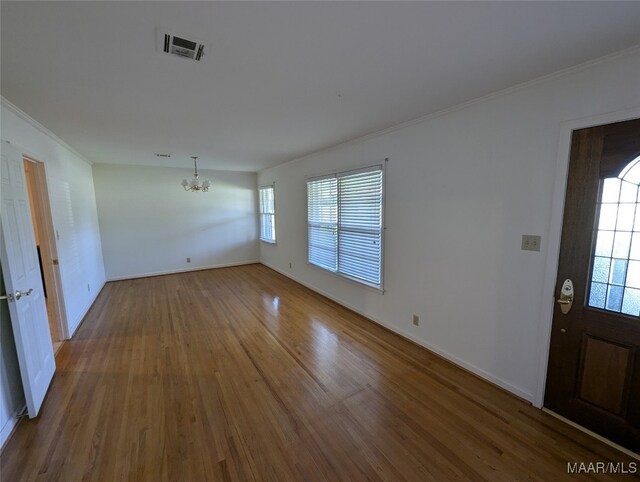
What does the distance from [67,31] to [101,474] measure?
8.05ft

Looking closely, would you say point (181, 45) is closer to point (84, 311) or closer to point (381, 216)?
point (381, 216)

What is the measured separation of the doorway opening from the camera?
2.84m

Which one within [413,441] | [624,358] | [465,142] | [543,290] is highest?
[465,142]

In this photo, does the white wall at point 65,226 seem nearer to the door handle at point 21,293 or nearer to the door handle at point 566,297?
the door handle at point 21,293

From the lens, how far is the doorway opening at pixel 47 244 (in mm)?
2838

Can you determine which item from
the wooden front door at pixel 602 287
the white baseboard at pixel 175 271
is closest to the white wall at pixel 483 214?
the wooden front door at pixel 602 287

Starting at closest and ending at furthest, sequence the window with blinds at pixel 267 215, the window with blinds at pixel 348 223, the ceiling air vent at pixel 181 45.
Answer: the ceiling air vent at pixel 181 45 < the window with blinds at pixel 348 223 < the window with blinds at pixel 267 215

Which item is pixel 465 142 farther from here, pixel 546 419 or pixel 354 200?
pixel 546 419

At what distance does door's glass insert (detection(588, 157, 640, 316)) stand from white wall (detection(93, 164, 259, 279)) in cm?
655

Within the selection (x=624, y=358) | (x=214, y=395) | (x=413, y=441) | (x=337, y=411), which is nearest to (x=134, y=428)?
(x=214, y=395)

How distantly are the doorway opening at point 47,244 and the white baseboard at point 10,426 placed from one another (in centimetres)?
111

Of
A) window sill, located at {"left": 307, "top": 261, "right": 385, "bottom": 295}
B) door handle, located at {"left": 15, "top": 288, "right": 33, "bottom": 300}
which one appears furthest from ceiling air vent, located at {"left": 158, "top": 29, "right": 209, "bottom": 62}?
window sill, located at {"left": 307, "top": 261, "right": 385, "bottom": 295}

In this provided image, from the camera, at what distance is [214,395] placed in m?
2.24

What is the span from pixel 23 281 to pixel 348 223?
3.33 meters
